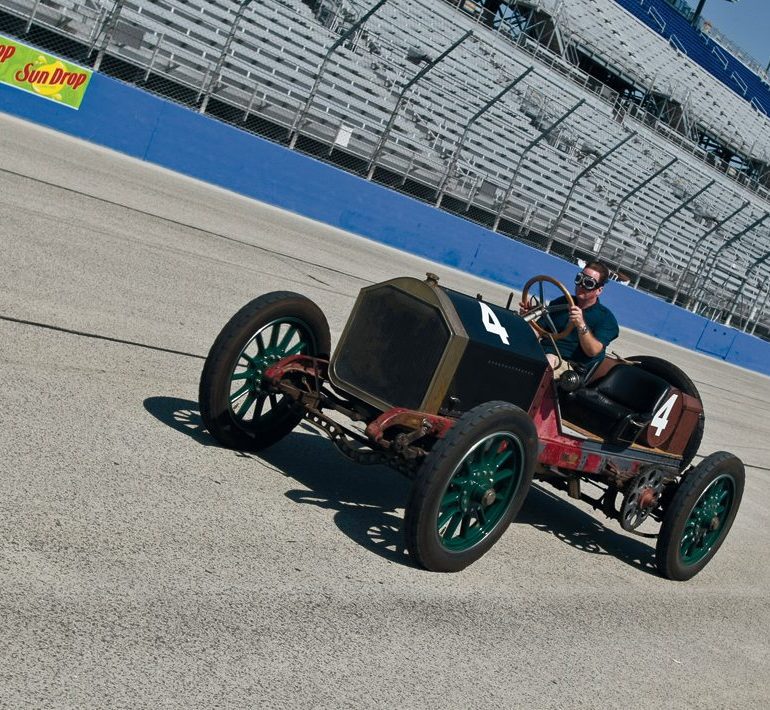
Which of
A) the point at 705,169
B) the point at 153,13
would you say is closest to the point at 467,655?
the point at 153,13

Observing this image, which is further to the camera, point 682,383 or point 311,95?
point 311,95

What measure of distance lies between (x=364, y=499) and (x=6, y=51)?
1341 cm

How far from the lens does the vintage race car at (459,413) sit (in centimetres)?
488

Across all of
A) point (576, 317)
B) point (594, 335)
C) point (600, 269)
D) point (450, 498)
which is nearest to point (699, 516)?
point (594, 335)

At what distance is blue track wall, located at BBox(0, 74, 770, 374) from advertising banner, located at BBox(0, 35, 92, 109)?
0.43 ft

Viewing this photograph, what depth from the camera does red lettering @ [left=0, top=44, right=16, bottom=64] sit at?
16438 millimetres

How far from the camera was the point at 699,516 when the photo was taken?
20.9ft

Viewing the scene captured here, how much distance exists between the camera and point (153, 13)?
20219mm

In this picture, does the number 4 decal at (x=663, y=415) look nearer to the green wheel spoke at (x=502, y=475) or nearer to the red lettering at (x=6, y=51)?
the green wheel spoke at (x=502, y=475)

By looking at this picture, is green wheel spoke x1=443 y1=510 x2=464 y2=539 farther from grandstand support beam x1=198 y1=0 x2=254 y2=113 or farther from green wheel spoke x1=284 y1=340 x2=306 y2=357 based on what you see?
grandstand support beam x1=198 y1=0 x2=254 y2=113

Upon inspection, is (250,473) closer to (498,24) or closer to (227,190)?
(227,190)

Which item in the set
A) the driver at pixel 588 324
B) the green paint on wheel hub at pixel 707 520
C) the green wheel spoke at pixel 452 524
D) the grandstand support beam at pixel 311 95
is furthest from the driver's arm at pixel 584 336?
the grandstand support beam at pixel 311 95

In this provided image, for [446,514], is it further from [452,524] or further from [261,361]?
[261,361]

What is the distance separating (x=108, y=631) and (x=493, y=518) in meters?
2.21
